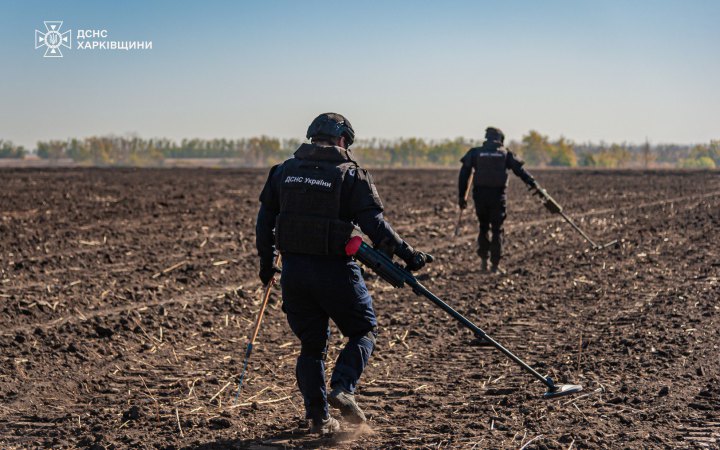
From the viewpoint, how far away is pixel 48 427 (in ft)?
21.6

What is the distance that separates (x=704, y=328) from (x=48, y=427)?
6.70 meters

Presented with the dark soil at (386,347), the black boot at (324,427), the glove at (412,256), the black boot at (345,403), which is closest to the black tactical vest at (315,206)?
the glove at (412,256)

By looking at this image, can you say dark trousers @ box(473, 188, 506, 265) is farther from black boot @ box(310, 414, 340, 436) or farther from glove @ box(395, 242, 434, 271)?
black boot @ box(310, 414, 340, 436)

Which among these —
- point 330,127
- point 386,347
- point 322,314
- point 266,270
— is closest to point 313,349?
point 322,314

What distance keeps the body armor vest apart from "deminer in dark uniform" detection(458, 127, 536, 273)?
7695mm

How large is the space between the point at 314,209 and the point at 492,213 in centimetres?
809

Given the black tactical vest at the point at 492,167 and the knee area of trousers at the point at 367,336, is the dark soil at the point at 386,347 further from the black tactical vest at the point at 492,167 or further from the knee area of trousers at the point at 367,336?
the black tactical vest at the point at 492,167

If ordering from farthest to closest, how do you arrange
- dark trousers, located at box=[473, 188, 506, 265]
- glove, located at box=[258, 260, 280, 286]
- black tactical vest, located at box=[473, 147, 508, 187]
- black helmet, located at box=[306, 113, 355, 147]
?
dark trousers, located at box=[473, 188, 506, 265] → black tactical vest, located at box=[473, 147, 508, 187] → glove, located at box=[258, 260, 280, 286] → black helmet, located at box=[306, 113, 355, 147]

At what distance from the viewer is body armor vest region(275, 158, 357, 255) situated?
5984mm

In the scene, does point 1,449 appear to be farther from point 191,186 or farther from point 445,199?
point 191,186

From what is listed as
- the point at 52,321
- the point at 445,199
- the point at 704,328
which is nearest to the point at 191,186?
the point at 445,199

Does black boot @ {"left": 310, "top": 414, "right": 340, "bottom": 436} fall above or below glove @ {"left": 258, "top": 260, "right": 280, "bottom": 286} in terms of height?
below

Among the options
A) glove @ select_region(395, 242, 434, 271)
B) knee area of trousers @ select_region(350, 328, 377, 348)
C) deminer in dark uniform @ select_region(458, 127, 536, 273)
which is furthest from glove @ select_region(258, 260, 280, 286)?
deminer in dark uniform @ select_region(458, 127, 536, 273)

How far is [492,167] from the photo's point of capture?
13.5m
